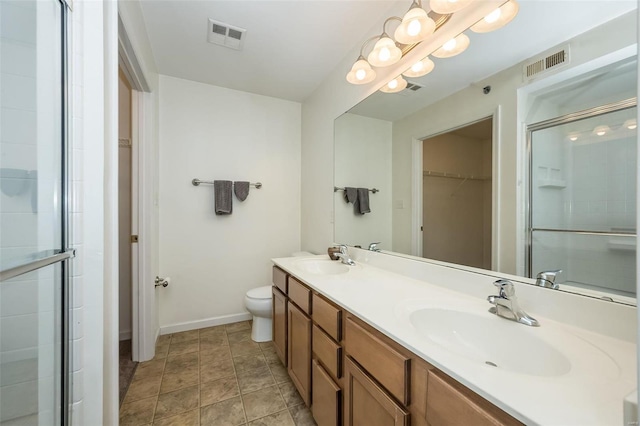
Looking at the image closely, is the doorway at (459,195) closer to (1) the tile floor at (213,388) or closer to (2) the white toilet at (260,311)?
(1) the tile floor at (213,388)

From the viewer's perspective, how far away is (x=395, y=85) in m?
1.55

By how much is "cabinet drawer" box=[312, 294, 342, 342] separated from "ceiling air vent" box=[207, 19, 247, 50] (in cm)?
188

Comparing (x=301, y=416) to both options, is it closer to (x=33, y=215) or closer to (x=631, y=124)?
(x=33, y=215)

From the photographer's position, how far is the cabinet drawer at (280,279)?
1642 millimetres

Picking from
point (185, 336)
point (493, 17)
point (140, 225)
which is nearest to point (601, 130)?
point (493, 17)

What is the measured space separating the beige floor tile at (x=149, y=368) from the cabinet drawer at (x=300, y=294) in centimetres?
120

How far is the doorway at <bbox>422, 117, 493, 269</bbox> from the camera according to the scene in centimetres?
109

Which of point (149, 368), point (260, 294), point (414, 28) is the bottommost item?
point (149, 368)

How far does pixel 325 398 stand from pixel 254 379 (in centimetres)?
80

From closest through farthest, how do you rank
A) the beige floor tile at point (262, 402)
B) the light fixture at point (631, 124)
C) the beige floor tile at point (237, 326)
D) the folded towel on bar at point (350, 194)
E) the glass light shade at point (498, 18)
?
the light fixture at point (631, 124) < the glass light shade at point (498, 18) < the beige floor tile at point (262, 402) < the folded towel on bar at point (350, 194) < the beige floor tile at point (237, 326)

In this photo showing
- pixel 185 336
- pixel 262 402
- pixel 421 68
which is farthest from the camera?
pixel 185 336

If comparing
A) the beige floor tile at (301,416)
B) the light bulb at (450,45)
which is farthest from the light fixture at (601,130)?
the beige floor tile at (301,416)

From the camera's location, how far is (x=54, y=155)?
0.86 m

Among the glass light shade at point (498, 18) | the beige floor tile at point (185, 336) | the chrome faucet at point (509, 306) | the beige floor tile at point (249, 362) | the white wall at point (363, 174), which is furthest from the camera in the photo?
the beige floor tile at point (185, 336)
